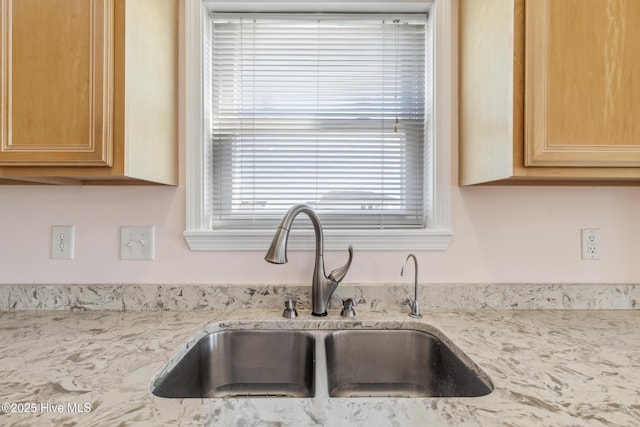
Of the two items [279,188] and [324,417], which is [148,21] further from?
[324,417]

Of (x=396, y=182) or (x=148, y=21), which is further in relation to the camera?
(x=396, y=182)

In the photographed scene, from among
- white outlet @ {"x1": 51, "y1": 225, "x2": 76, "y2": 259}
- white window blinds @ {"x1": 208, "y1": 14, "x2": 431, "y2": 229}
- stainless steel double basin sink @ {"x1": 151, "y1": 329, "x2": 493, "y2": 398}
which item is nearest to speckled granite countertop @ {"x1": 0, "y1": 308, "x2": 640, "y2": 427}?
stainless steel double basin sink @ {"x1": 151, "y1": 329, "x2": 493, "y2": 398}

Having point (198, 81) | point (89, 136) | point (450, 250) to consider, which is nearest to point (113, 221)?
point (89, 136)

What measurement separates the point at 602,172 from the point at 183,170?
1.35m

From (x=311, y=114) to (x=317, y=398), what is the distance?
→ 1.02 m

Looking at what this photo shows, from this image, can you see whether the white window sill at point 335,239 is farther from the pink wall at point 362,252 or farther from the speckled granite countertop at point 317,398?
the speckled granite countertop at point 317,398

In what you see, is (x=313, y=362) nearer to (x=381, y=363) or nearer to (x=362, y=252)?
(x=381, y=363)

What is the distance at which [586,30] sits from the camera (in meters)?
0.91

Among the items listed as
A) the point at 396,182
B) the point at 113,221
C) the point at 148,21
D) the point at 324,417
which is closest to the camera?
the point at 324,417

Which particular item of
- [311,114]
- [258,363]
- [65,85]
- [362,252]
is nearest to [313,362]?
[258,363]

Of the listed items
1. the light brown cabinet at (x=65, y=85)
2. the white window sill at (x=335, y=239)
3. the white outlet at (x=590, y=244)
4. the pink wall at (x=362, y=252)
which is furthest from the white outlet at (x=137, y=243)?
the white outlet at (x=590, y=244)

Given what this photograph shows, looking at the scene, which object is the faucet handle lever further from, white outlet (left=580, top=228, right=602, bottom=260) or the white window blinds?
white outlet (left=580, top=228, right=602, bottom=260)

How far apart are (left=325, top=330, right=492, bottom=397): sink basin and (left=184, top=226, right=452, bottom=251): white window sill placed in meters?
0.31

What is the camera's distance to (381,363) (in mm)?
1084
